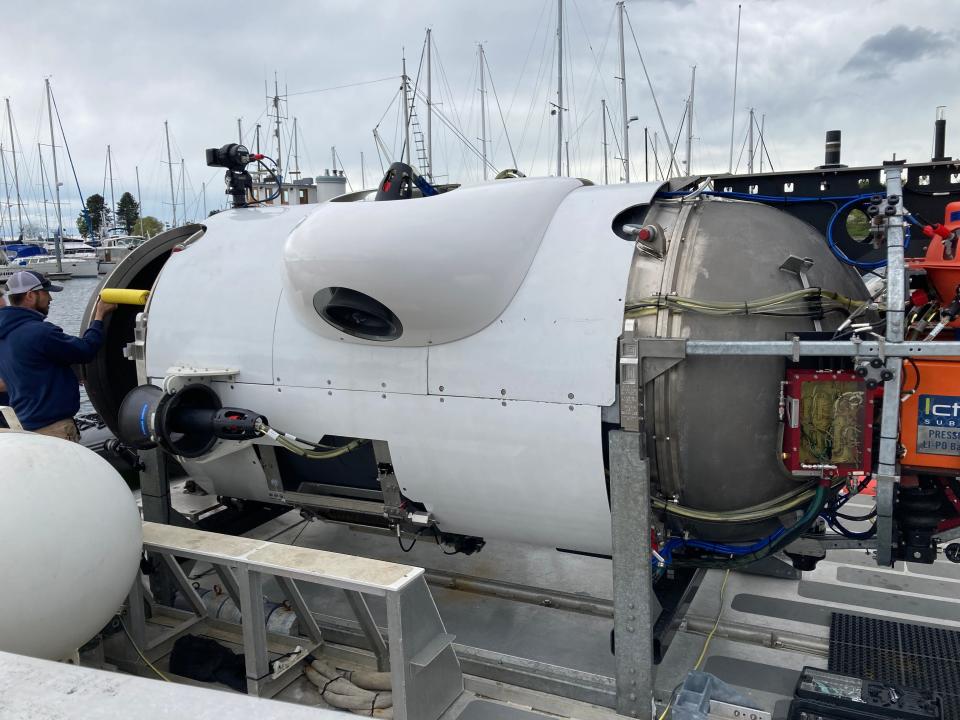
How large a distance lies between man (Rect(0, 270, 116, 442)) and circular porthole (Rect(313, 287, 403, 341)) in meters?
1.82

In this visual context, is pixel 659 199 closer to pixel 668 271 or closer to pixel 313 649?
pixel 668 271

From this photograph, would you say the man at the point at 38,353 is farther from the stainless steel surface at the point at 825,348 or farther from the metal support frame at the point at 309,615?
the stainless steel surface at the point at 825,348

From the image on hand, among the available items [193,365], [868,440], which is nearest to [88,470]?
[193,365]

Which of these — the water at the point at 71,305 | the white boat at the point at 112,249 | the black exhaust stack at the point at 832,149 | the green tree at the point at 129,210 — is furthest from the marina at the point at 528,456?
the green tree at the point at 129,210

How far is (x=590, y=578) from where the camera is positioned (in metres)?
4.50

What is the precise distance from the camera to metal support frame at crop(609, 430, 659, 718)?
2857 mm

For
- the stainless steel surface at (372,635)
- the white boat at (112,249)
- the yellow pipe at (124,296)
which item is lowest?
the stainless steel surface at (372,635)

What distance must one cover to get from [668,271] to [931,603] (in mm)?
2671

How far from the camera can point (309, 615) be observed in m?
3.59

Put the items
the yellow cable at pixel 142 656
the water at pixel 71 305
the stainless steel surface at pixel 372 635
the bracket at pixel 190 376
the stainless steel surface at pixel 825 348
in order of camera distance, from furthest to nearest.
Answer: the water at pixel 71 305
the bracket at pixel 190 376
the yellow cable at pixel 142 656
the stainless steel surface at pixel 372 635
the stainless steel surface at pixel 825 348

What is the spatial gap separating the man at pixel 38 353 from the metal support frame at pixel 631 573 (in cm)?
319

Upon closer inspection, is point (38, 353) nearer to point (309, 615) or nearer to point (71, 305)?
point (309, 615)

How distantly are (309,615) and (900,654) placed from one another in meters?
2.79

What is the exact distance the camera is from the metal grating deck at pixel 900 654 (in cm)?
325
